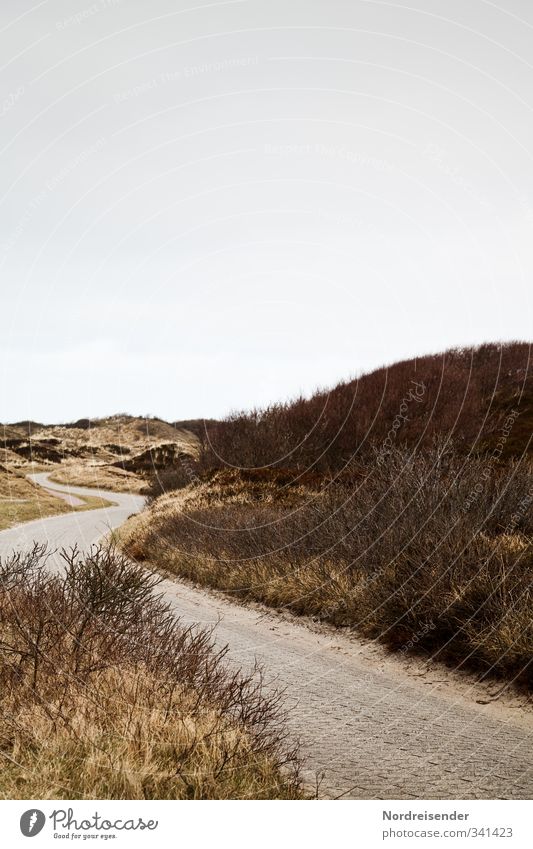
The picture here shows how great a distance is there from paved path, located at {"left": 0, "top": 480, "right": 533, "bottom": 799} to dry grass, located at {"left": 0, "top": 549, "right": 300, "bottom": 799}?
57cm

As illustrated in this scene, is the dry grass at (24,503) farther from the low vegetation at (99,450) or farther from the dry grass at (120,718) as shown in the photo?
the dry grass at (120,718)

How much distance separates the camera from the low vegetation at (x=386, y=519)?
877 cm

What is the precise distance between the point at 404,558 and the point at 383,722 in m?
4.18

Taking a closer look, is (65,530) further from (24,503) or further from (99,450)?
(99,450)

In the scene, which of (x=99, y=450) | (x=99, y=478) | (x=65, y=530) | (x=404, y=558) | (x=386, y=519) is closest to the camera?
(x=404, y=558)

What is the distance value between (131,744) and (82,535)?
22877 mm

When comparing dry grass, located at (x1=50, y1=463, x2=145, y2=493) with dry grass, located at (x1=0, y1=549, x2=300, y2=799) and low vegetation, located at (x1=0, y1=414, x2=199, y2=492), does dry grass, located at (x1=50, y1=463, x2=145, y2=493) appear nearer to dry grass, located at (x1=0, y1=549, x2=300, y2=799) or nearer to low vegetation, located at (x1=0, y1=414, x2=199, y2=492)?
low vegetation, located at (x1=0, y1=414, x2=199, y2=492)

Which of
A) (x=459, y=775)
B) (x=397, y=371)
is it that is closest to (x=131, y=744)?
(x=459, y=775)
